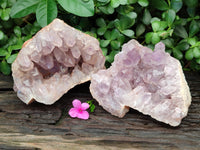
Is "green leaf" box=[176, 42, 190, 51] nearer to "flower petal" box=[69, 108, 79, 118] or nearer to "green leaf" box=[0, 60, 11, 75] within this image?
"flower petal" box=[69, 108, 79, 118]

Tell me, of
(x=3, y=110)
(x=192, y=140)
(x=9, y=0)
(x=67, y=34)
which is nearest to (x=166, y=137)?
(x=192, y=140)

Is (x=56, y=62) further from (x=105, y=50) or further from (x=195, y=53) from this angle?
(x=195, y=53)

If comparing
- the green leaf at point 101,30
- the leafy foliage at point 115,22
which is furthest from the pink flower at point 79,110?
the green leaf at point 101,30

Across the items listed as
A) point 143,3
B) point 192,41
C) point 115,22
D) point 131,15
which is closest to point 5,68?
point 115,22

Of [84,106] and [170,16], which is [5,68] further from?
[170,16]

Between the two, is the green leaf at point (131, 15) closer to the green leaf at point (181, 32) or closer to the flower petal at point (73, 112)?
the green leaf at point (181, 32)
